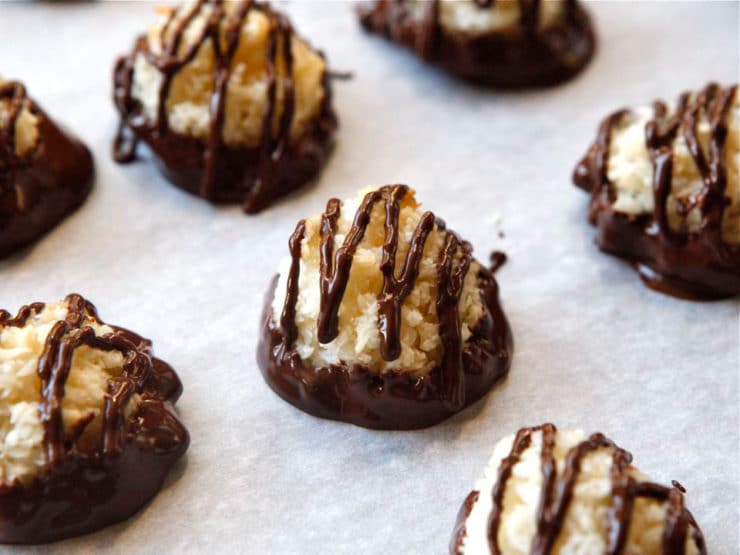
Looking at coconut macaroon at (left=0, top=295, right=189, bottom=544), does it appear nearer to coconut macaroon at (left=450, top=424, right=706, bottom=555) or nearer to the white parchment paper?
the white parchment paper

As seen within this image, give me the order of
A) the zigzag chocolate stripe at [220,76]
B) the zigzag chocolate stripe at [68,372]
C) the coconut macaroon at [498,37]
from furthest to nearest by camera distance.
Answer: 1. the coconut macaroon at [498,37]
2. the zigzag chocolate stripe at [220,76]
3. the zigzag chocolate stripe at [68,372]

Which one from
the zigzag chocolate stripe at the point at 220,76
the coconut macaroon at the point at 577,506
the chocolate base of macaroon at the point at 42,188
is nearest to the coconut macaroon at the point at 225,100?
the zigzag chocolate stripe at the point at 220,76

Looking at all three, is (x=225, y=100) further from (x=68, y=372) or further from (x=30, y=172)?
(x=68, y=372)

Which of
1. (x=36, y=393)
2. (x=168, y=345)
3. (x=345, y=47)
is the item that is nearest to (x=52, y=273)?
(x=168, y=345)

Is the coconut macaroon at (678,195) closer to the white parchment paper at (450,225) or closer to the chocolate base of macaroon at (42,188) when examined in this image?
the white parchment paper at (450,225)

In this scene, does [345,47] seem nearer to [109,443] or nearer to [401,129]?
[401,129]

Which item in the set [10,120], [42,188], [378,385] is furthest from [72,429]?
[10,120]

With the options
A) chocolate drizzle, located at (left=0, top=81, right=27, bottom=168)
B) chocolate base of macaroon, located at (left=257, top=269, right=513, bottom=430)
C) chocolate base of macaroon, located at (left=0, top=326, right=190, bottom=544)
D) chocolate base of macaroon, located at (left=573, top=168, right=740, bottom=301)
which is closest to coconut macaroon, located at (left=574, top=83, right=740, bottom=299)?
chocolate base of macaroon, located at (left=573, top=168, right=740, bottom=301)
